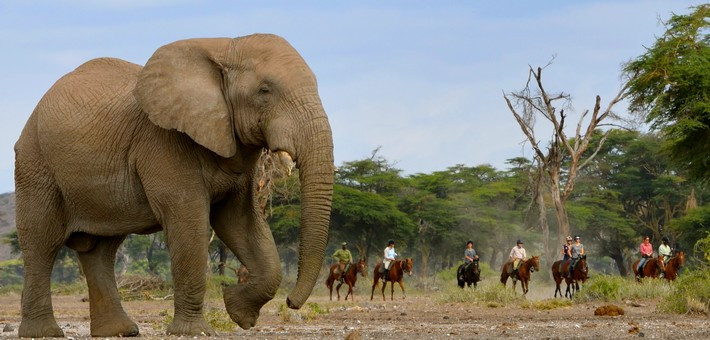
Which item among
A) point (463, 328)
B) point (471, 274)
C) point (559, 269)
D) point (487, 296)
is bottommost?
point (463, 328)

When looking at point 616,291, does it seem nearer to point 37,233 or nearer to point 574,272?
point 574,272

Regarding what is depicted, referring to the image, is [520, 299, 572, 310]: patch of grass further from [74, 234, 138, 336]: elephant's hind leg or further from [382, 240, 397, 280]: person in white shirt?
[74, 234, 138, 336]: elephant's hind leg

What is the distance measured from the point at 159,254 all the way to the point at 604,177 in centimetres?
2585

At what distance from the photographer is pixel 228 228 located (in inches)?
437

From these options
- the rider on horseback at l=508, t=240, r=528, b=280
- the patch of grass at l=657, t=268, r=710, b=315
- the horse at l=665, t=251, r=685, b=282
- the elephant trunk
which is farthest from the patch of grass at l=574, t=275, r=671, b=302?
the elephant trunk

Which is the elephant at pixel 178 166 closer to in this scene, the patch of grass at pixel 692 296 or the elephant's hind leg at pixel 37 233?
the elephant's hind leg at pixel 37 233

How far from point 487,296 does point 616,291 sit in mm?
2670

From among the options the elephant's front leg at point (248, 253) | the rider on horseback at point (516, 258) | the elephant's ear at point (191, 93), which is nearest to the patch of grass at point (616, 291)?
the rider on horseback at point (516, 258)

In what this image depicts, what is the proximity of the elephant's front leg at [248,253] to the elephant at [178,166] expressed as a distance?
1 centimetres

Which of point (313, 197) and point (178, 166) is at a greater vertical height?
point (178, 166)

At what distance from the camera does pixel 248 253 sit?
1103 centimetres

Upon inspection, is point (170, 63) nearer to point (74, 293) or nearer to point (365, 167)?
point (74, 293)

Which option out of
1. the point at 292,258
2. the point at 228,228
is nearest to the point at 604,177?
the point at 292,258

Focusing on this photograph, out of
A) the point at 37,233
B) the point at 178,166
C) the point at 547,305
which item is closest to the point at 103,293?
the point at 37,233
